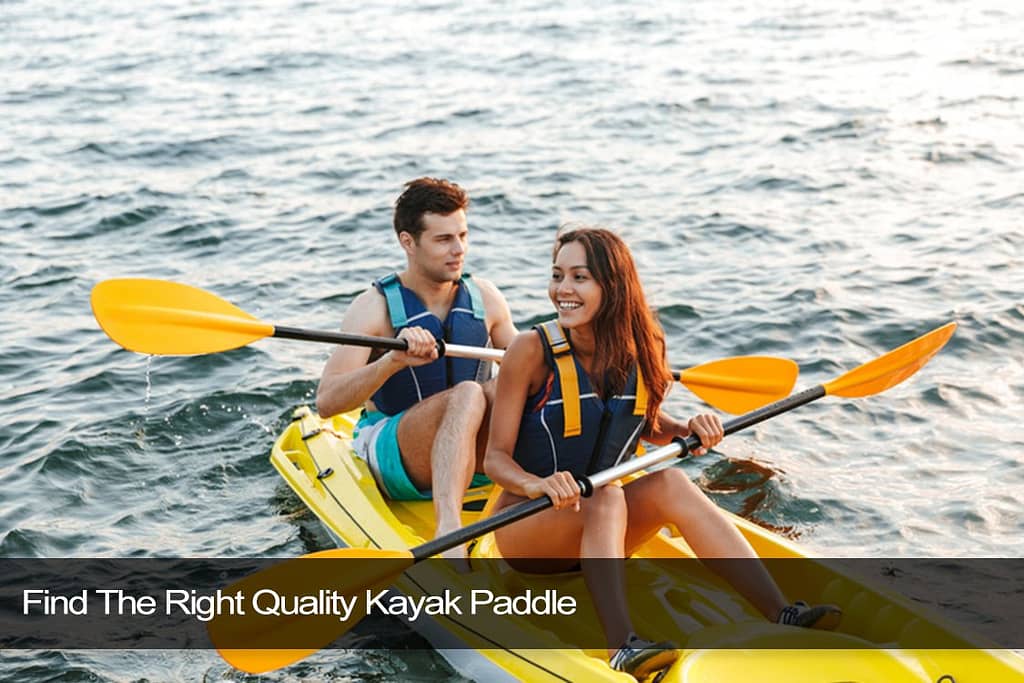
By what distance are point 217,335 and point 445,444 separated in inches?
36.0

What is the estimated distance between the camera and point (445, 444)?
4.46m

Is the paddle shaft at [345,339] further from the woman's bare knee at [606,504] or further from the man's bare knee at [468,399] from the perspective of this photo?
the woman's bare knee at [606,504]

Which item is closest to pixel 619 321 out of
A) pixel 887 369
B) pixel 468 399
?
pixel 468 399

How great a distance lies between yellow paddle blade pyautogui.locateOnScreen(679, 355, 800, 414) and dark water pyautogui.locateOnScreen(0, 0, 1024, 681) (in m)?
0.67

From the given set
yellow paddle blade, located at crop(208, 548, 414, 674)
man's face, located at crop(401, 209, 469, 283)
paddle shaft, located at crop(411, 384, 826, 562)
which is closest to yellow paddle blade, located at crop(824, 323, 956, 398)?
paddle shaft, located at crop(411, 384, 826, 562)

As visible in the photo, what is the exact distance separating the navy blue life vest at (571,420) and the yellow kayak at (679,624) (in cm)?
33

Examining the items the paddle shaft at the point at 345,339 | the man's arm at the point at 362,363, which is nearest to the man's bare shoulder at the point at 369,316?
the man's arm at the point at 362,363

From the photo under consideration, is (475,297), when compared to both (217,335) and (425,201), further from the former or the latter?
(217,335)

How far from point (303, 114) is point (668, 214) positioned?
4.02 metres

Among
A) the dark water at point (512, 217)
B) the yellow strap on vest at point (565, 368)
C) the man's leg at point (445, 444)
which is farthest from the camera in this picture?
the dark water at point (512, 217)

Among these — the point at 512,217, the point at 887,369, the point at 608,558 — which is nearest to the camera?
the point at 608,558

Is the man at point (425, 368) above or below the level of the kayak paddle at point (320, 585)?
above

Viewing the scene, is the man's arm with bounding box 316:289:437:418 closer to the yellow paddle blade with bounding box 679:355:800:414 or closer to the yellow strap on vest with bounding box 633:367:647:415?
the yellow strap on vest with bounding box 633:367:647:415

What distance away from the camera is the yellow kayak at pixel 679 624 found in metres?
3.41
